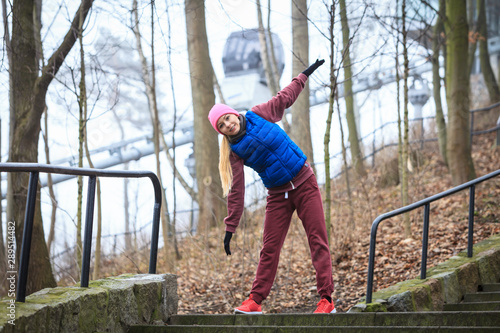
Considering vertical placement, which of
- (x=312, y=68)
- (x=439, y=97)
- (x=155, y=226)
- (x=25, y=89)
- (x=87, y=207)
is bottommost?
(x=155, y=226)

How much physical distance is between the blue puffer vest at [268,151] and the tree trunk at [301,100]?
5.03 metres

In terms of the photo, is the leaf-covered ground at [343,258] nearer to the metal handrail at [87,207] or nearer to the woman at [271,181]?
the woman at [271,181]

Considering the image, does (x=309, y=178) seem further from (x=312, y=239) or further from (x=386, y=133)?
(x=386, y=133)

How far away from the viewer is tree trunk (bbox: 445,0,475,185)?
29.1ft

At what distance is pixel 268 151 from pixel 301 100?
7403 mm

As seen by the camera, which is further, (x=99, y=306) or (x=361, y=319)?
(x=361, y=319)

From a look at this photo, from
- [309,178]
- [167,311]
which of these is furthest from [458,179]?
[167,311]

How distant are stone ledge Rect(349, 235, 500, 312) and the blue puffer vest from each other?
46.9 inches

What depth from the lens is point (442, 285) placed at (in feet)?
14.8

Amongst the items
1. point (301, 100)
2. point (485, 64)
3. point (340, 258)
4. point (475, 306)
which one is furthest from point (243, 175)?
point (485, 64)

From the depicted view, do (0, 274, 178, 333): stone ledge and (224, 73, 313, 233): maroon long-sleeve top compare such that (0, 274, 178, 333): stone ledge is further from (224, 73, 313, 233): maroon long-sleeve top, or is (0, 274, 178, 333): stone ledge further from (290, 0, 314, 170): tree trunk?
(290, 0, 314, 170): tree trunk

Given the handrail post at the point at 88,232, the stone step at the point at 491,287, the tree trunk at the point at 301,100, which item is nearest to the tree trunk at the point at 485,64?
the tree trunk at the point at 301,100

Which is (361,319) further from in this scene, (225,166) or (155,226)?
(155,226)

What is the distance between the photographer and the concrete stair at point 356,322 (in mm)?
2838
